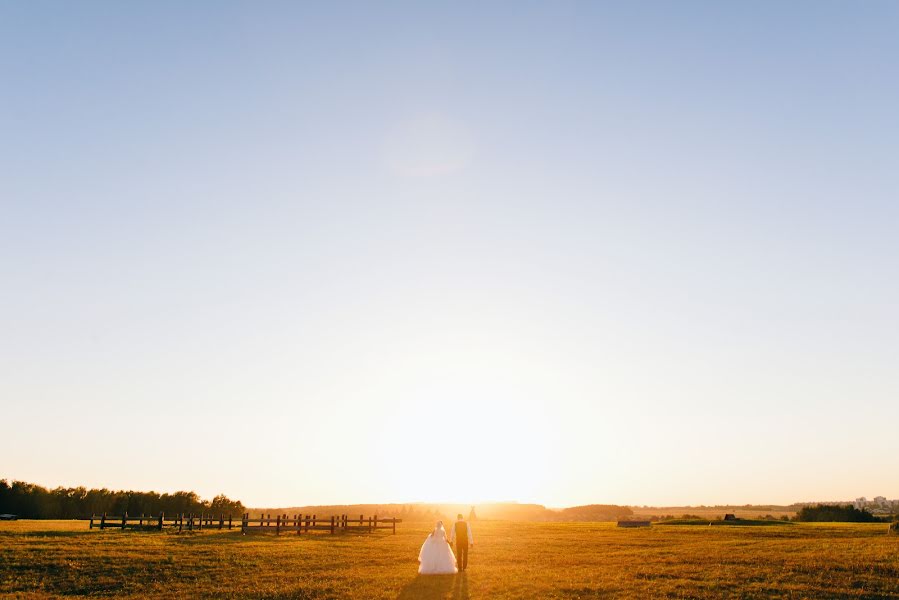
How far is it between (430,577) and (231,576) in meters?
9.27

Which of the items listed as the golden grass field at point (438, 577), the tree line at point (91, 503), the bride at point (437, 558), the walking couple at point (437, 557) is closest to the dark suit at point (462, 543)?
the walking couple at point (437, 557)

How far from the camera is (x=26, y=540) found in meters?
43.1

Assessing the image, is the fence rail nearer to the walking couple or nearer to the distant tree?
the walking couple

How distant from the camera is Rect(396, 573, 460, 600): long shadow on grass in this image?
2431 centimetres

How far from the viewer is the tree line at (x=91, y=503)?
87.6 metres

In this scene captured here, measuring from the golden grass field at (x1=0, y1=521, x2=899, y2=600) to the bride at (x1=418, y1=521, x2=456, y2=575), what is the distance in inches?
24.9

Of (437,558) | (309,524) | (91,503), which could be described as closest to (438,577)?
(437,558)

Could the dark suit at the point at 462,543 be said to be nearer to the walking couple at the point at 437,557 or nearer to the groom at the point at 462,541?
the groom at the point at 462,541

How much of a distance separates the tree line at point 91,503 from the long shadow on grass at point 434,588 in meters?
70.0

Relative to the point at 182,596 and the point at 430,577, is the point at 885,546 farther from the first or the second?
the point at 182,596

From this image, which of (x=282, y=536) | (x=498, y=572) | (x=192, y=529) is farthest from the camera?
(x=192, y=529)

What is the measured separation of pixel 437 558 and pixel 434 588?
429 centimetres

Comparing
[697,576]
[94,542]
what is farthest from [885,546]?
[94,542]

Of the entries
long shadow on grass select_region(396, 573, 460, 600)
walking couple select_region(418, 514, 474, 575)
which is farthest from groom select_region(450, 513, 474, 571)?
long shadow on grass select_region(396, 573, 460, 600)
